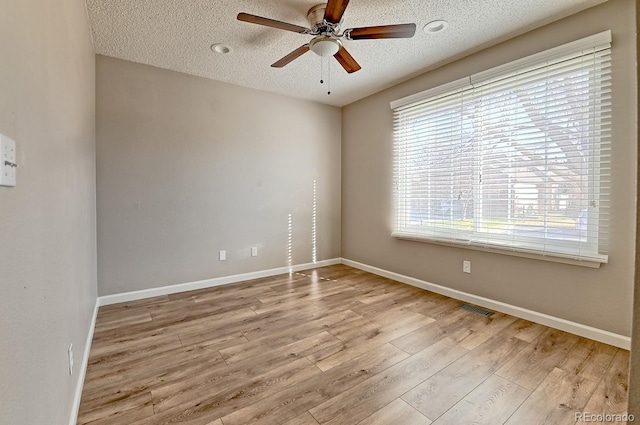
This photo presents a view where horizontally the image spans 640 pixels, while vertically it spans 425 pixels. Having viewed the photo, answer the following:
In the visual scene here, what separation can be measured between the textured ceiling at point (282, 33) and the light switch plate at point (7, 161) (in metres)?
1.99

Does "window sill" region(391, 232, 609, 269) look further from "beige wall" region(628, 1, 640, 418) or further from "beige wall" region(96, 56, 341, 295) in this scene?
"beige wall" region(628, 1, 640, 418)

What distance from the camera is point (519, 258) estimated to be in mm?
2602

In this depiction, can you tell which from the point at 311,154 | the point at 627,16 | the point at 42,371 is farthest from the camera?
the point at 311,154

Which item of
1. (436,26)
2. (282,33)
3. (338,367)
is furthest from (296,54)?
(338,367)

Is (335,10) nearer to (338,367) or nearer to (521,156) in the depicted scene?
(521,156)

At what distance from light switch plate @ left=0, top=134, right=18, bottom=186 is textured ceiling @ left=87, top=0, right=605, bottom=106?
1.99 m

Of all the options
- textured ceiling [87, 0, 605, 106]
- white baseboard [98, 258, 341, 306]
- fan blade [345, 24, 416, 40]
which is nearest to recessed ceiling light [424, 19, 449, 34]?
textured ceiling [87, 0, 605, 106]

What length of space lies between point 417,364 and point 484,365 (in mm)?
448

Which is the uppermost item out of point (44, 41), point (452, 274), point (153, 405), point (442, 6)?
point (442, 6)

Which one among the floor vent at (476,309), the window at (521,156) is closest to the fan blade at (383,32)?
the window at (521,156)

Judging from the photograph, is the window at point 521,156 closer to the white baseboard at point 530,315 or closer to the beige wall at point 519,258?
the beige wall at point 519,258

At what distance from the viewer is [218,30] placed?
8.05 feet

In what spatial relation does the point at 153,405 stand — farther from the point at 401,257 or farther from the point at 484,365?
the point at 401,257

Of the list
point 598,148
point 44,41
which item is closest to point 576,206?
point 598,148
